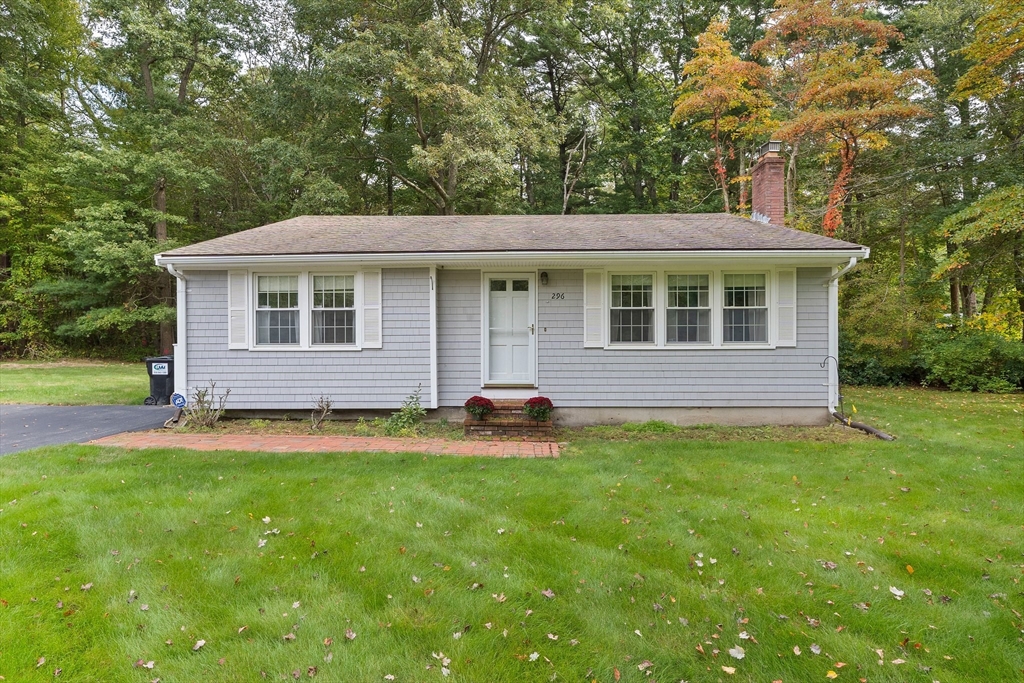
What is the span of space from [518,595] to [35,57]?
28.5 meters

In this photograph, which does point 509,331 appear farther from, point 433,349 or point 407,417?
point 407,417

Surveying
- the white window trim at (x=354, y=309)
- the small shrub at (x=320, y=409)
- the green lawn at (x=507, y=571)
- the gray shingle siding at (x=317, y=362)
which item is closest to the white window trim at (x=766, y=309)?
the green lawn at (x=507, y=571)

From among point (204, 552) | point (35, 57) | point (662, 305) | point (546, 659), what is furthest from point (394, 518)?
point (35, 57)

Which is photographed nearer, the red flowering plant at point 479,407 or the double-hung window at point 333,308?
the red flowering plant at point 479,407

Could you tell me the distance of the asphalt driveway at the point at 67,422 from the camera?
A: 6594 mm

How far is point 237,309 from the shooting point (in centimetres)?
807

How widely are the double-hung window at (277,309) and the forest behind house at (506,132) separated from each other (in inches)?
340

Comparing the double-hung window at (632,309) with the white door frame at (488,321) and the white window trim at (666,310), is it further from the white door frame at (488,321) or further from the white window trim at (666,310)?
the white door frame at (488,321)

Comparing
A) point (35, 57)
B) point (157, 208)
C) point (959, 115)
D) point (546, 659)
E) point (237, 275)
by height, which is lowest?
point (546, 659)

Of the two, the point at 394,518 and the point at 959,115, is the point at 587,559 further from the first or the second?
the point at 959,115

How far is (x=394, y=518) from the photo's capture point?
4.08 m

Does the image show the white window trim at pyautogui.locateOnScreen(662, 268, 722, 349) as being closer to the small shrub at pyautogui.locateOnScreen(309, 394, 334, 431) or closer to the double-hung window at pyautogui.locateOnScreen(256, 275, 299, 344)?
the small shrub at pyautogui.locateOnScreen(309, 394, 334, 431)

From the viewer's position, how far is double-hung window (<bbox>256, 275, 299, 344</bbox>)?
814cm

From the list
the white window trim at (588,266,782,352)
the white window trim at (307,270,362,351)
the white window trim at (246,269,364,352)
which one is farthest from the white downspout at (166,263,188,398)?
the white window trim at (588,266,782,352)
